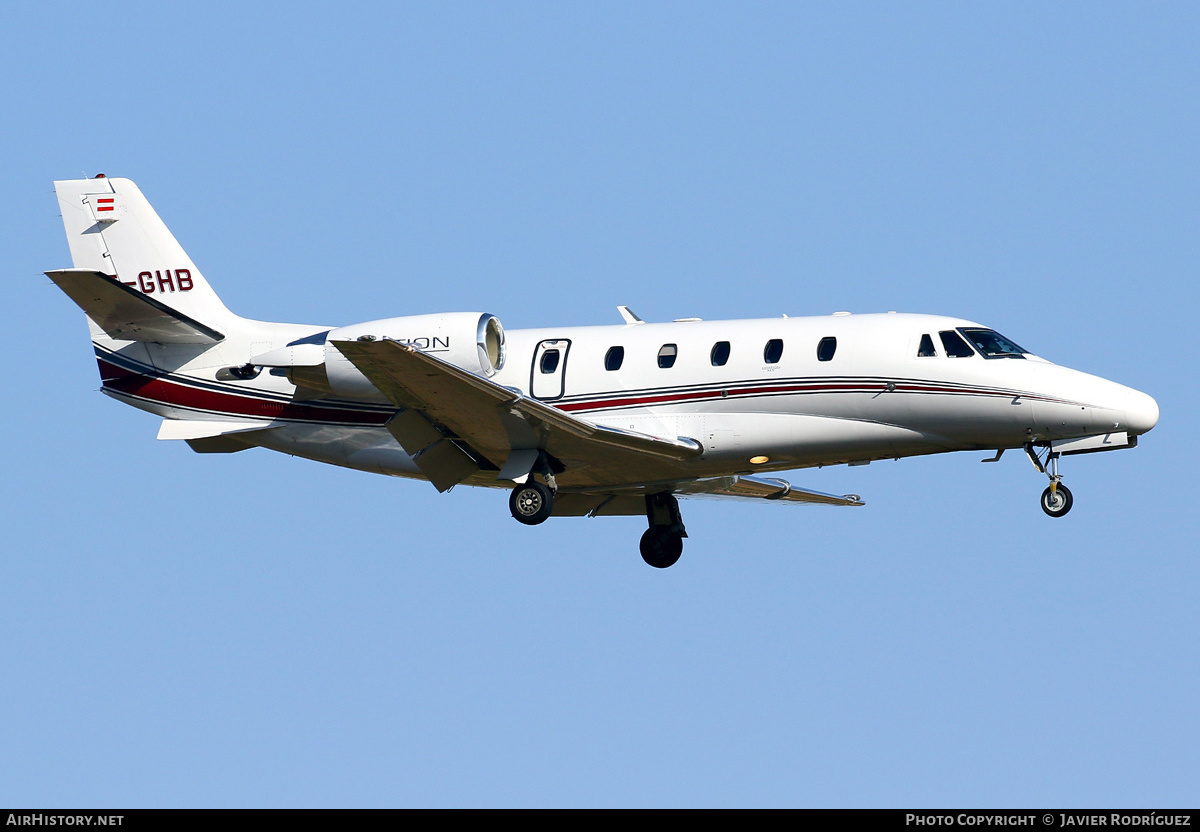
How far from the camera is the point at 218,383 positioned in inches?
1021

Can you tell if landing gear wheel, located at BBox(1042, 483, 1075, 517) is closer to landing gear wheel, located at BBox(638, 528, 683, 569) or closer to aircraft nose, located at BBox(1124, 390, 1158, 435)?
aircraft nose, located at BBox(1124, 390, 1158, 435)

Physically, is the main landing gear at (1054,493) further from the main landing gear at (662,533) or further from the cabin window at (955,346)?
the main landing gear at (662,533)

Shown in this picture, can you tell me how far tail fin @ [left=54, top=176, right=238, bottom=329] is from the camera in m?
27.0

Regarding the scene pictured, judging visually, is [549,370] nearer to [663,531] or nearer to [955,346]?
[663,531]

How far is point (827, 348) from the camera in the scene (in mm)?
23391

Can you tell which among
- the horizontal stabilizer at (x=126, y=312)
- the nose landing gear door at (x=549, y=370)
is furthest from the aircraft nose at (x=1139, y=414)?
the horizontal stabilizer at (x=126, y=312)

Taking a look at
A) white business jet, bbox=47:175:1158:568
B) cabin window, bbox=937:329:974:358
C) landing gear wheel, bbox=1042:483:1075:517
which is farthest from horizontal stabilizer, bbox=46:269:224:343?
landing gear wheel, bbox=1042:483:1075:517

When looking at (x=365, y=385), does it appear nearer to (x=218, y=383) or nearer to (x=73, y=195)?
(x=218, y=383)

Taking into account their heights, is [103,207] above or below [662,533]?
above

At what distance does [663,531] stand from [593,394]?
12.6ft

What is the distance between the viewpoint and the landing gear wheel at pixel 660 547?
27156mm

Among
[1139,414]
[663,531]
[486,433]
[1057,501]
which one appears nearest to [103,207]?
[486,433]

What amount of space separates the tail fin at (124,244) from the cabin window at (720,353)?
900cm
